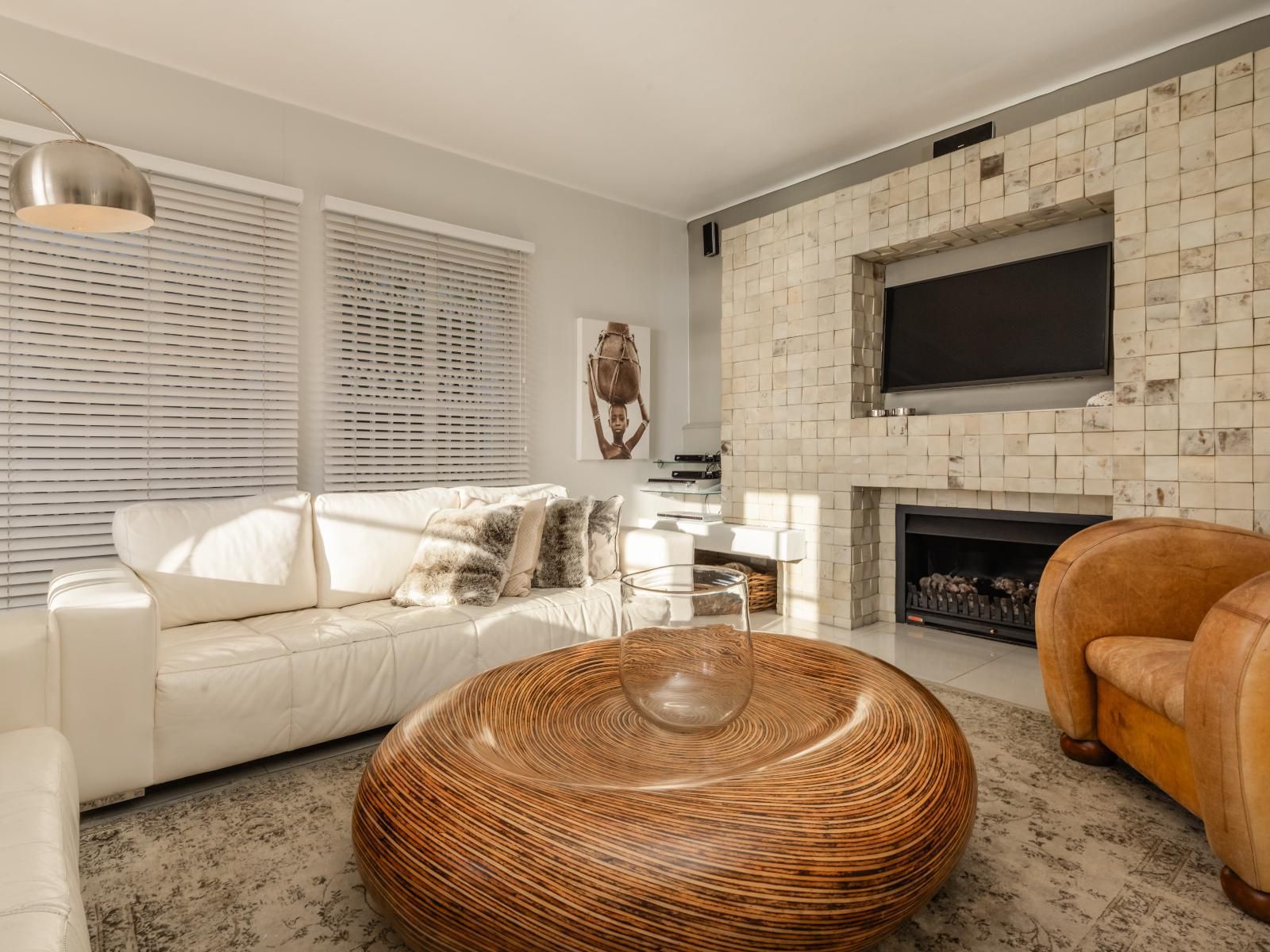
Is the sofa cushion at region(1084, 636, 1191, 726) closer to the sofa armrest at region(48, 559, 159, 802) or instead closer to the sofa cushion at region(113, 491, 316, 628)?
the sofa armrest at region(48, 559, 159, 802)

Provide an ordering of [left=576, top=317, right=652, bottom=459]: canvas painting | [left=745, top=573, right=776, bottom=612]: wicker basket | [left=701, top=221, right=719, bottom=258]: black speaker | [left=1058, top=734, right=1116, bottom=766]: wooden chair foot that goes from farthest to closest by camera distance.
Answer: [left=701, top=221, right=719, bottom=258]: black speaker, [left=576, top=317, right=652, bottom=459]: canvas painting, [left=745, top=573, right=776, bottom=612]: wicker basket, [left=1058, top=734, right=1116, bottom=766]: wooden chair foot

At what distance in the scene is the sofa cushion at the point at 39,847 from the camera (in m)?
0.81

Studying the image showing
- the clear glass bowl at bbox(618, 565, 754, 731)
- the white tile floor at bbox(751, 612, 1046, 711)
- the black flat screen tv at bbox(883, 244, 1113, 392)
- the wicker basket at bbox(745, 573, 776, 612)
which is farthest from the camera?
the wicker basket at bbox(745, 573, 776, 612)

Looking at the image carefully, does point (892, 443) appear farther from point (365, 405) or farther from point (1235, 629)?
point (365, 405)

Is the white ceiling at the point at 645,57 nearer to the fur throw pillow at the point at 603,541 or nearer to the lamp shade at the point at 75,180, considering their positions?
the lamp shade at the point at 75,180

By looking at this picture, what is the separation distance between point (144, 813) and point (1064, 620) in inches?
102

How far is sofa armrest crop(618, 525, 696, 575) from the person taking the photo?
128 inches

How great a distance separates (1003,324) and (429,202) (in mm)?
3077

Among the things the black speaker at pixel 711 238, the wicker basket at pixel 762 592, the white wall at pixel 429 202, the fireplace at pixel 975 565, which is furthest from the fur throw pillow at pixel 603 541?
the black speaker at pixel 711 238

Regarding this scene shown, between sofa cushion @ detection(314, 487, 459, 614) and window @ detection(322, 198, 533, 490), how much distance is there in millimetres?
677

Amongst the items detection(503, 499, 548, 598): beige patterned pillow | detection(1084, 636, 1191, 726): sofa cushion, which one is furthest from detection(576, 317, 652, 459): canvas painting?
detection(1084, 636, 1191, 726): sofa cushion

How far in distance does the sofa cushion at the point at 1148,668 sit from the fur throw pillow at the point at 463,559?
1.98 metres

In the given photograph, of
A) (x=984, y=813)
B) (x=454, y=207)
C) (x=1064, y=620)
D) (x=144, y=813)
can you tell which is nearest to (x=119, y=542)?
(x=144, y=813)

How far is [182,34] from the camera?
287 cm
